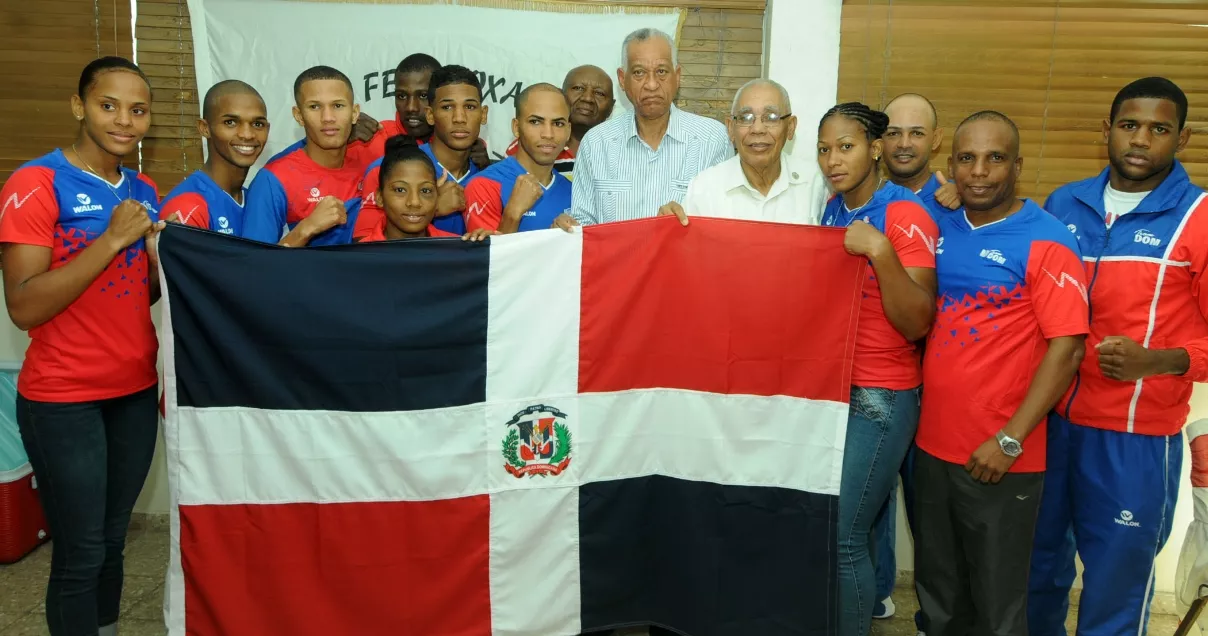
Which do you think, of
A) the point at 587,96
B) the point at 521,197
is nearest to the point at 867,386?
the point at 521,197

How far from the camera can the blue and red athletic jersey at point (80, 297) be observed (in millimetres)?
2031

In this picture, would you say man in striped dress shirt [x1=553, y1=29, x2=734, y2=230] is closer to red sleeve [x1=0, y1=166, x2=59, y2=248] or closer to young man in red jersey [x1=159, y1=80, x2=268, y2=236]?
young man in red jersey [x1=159, y1=80, x2=268, y2=236]

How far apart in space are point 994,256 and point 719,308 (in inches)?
27.3

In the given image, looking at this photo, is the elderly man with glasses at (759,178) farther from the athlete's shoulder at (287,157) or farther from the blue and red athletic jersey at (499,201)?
the athlete's shoulder at (287,157)

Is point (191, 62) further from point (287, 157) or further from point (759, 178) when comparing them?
point (759, 178)

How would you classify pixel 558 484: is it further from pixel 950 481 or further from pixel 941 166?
pixel 941 166

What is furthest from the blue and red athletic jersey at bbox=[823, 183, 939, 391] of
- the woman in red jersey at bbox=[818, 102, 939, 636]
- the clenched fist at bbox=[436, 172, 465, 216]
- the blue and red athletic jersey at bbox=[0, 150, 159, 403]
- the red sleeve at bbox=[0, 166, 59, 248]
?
the red sleeve at bbox=[0, 166, 59, 248]

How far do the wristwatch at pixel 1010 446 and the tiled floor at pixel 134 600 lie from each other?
3.70ft

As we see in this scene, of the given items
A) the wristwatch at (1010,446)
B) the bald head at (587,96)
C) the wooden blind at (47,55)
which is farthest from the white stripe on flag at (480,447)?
the wooden blind at (47,55)

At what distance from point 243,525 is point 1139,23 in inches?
151

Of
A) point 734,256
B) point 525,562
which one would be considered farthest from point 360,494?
point 734,256

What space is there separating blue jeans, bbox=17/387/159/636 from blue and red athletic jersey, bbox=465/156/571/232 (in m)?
1.06

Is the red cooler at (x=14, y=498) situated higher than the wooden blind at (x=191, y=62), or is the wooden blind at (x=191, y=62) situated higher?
the wooden blind at (x=191, y=62)

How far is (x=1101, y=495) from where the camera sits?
2.22 meters
